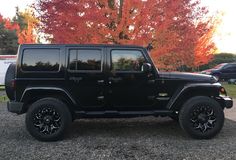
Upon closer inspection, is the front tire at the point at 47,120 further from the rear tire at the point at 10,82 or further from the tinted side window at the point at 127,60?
the tinted side window at the point at 127,60

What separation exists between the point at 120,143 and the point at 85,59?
183cm

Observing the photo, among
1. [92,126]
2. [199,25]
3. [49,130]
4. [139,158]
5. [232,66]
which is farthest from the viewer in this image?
[232,66]

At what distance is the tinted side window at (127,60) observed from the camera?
8.15 meters

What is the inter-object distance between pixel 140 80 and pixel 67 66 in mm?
1481

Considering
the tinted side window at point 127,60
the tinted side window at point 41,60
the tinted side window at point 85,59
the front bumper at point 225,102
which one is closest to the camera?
the tinted side window at point 41,60

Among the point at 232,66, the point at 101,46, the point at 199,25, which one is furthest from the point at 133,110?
the point at 232,66

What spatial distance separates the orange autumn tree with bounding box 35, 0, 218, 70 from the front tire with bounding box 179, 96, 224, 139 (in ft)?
19.2

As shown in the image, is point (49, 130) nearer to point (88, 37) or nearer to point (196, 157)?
point (196, 157)

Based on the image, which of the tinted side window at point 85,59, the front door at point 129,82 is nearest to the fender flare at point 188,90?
the front door at point 129,82

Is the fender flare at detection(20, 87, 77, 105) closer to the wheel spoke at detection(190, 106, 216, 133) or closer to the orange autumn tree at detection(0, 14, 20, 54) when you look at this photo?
the wheel spoke at detection(190, 106, 216, 133)

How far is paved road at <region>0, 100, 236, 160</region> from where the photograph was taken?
263 inches

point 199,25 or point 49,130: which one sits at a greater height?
point 199,25

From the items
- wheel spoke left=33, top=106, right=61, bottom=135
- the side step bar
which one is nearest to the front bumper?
the side step bar

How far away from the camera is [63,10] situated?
43.7 ft
